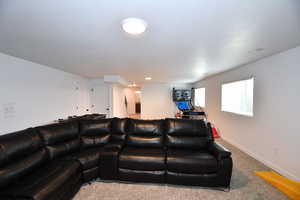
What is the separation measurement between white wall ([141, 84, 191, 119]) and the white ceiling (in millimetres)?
5097

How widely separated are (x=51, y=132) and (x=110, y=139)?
104 centimetres

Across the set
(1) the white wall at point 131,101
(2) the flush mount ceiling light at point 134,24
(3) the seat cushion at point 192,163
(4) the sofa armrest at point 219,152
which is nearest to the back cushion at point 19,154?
(3) the seat cushion at point 192,163

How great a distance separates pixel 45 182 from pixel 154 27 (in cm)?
229

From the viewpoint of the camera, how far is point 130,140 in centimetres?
260

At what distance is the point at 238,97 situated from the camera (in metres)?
3.82

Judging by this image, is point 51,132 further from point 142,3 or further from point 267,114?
point 267,114

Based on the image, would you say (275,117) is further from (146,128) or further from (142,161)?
(142,161)

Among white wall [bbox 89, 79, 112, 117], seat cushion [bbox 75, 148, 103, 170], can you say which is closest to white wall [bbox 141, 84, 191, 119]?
white wall [bbox 89, 79, 112, 117]

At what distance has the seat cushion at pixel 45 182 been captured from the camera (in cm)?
129

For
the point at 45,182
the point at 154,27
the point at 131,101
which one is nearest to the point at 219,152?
the point at 154,27

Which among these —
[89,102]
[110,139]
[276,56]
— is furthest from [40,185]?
[89,102]

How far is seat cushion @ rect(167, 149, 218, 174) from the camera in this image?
197 centimetres

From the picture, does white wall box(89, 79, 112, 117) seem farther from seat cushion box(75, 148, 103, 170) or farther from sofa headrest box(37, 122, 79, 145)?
seat cushion box(75, 148, 103, 170)

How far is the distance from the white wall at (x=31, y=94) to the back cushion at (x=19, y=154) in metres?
1.38
